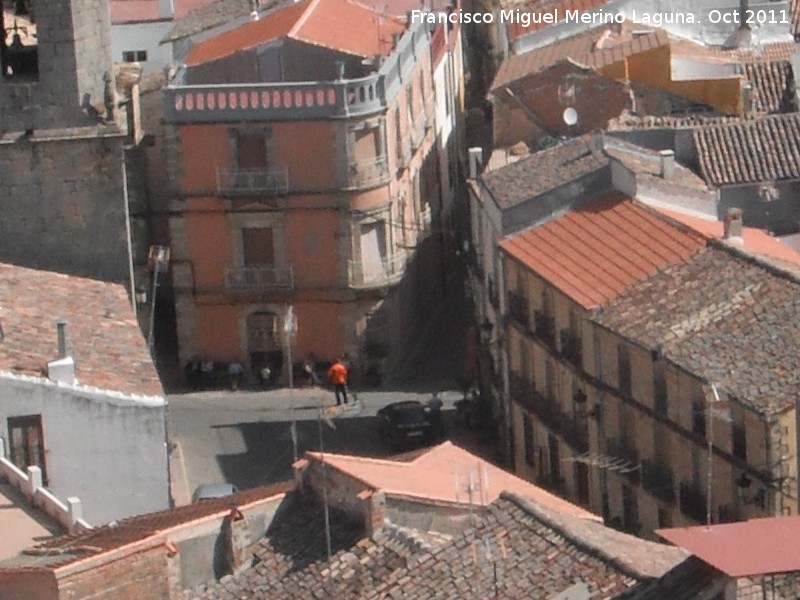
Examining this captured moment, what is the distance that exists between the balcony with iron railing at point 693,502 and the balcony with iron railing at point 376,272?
18.1m

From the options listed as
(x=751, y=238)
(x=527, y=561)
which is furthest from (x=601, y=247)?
(x=527, y=561)

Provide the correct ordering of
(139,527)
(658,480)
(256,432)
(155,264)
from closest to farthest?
1. (139,527)
2. (658,480)
3. (256,432)
4. (155,264)

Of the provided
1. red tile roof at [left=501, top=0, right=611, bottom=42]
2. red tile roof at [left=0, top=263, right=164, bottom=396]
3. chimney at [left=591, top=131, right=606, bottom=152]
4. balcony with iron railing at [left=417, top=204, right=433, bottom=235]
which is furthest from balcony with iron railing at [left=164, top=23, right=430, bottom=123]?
red tile roof at [left=0, top=263, right=164, bottom=396]

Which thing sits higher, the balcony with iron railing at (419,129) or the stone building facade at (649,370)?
the balcony with iron railing at (419,129)

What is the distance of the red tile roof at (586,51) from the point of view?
2677 inches

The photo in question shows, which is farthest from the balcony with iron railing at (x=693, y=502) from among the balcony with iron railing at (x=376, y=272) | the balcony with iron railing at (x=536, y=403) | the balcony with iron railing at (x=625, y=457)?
the balcony with iron railing at (x=376, y=272)

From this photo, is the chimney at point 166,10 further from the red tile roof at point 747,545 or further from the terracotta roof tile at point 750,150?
the red tile roof at point 747,545

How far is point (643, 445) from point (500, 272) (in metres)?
8.36

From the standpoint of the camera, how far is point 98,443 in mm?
46781

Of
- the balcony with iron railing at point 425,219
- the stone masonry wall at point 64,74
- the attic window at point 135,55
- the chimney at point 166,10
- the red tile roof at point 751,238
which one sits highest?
the stone masonry wall at point 64,74

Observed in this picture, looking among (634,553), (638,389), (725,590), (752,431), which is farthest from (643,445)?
(725,590)

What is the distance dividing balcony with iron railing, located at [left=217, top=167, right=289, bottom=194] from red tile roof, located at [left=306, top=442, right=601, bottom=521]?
23.7 meters

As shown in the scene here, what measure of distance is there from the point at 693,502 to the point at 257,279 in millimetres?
19570

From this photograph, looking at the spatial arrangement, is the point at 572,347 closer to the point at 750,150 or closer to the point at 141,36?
the point at 750,150
